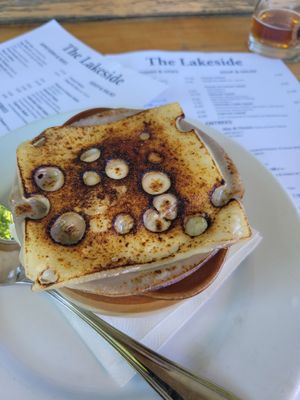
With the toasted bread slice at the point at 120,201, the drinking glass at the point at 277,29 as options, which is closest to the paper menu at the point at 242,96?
the drinking glass at the point at 277,29

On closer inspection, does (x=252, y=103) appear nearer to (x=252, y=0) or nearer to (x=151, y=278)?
(x=252, y=0)

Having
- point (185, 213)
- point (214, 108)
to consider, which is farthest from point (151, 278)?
point (214, 108)

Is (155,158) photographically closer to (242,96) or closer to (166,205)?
(166,205)

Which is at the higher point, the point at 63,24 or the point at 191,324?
the point at 63,24

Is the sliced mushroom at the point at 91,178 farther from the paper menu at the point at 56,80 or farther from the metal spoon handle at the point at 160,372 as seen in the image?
the paper menu at the point at 56,80

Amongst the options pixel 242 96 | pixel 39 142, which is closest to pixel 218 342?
pixel 39 142

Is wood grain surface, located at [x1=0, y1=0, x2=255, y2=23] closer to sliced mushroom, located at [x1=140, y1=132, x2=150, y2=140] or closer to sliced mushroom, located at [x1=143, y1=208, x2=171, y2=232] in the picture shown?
sliced mushroom, located at [x1=140, y1=132, x2=150, y2=140]

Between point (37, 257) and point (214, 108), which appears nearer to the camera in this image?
point (37, 257)
